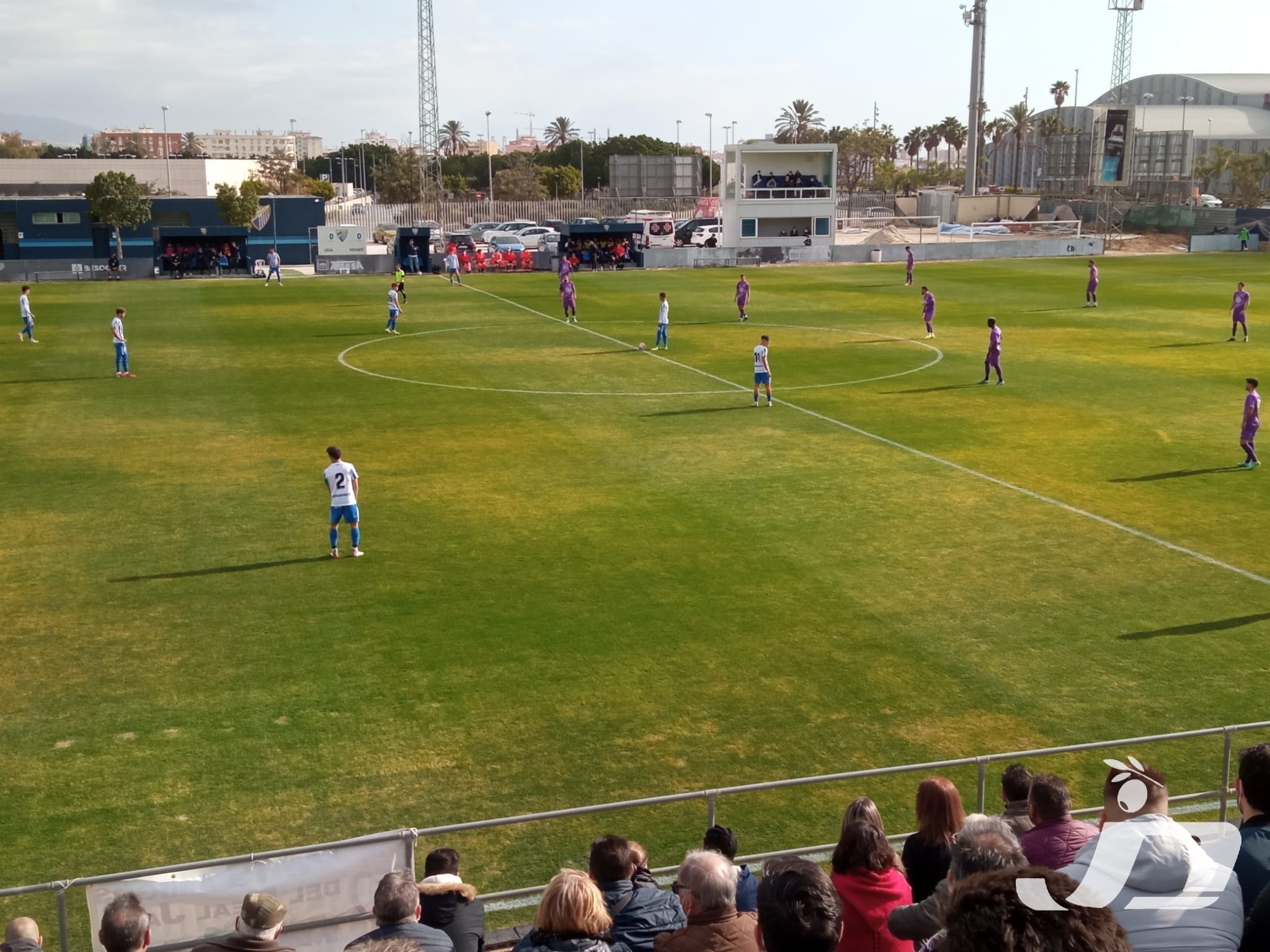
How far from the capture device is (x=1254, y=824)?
648cm

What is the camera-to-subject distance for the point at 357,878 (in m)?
8.63

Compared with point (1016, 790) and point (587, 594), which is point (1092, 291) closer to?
point (587, 594)

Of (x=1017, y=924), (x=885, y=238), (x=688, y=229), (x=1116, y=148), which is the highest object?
(x=1116, y=148)

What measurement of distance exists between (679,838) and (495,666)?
444 centimetres

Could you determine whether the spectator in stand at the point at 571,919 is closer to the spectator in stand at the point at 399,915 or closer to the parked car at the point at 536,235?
the spectator in stand at the point at 399,915

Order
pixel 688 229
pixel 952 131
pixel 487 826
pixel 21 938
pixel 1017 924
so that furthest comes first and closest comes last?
1. pixel 952 131
2. pixel 688 229
3. pixel 487 826
4. pixel 21 938
5. pixel 1017 924

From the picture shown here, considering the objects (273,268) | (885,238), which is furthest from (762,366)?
(885,238)

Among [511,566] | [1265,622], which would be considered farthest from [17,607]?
[1265,622]

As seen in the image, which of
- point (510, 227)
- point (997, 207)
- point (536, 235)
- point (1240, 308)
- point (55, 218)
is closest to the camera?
point (1240, 308)

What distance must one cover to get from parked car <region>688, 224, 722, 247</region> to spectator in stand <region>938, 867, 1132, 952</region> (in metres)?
87.8

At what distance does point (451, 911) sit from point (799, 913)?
3222mm

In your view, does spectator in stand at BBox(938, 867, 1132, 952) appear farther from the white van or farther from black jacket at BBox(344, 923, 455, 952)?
the white van

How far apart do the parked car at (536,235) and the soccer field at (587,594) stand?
5518 cm

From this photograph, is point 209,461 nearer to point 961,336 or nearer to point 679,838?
point 679,838
